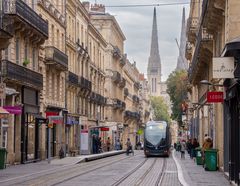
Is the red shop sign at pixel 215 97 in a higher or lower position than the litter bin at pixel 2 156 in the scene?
higher

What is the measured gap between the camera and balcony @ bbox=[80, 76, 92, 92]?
6888cm

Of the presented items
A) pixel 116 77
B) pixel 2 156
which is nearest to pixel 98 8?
pixel 116 77

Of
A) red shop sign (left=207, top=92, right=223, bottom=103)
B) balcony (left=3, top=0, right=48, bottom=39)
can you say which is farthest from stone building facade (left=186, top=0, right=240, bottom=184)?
balcony (left=3, top=0, right=48, bottom=39)

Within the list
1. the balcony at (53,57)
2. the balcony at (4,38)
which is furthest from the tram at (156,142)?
the balcony at (4,38)

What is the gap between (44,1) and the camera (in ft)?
165

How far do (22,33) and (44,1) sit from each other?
24.6 ft

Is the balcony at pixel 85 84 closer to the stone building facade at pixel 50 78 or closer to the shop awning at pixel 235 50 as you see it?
the stone building facade at pixel 50 78

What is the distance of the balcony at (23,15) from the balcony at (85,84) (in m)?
22.3

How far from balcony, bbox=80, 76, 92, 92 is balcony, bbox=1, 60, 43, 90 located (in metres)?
21.3

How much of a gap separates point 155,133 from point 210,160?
94.2 ft

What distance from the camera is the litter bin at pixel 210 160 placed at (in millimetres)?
33250

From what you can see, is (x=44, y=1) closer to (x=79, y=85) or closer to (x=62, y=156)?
(x=62, y=156)

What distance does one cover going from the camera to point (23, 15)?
134 feet

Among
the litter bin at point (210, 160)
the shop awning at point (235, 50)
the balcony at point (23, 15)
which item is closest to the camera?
the shop awning at point (235, 50)
